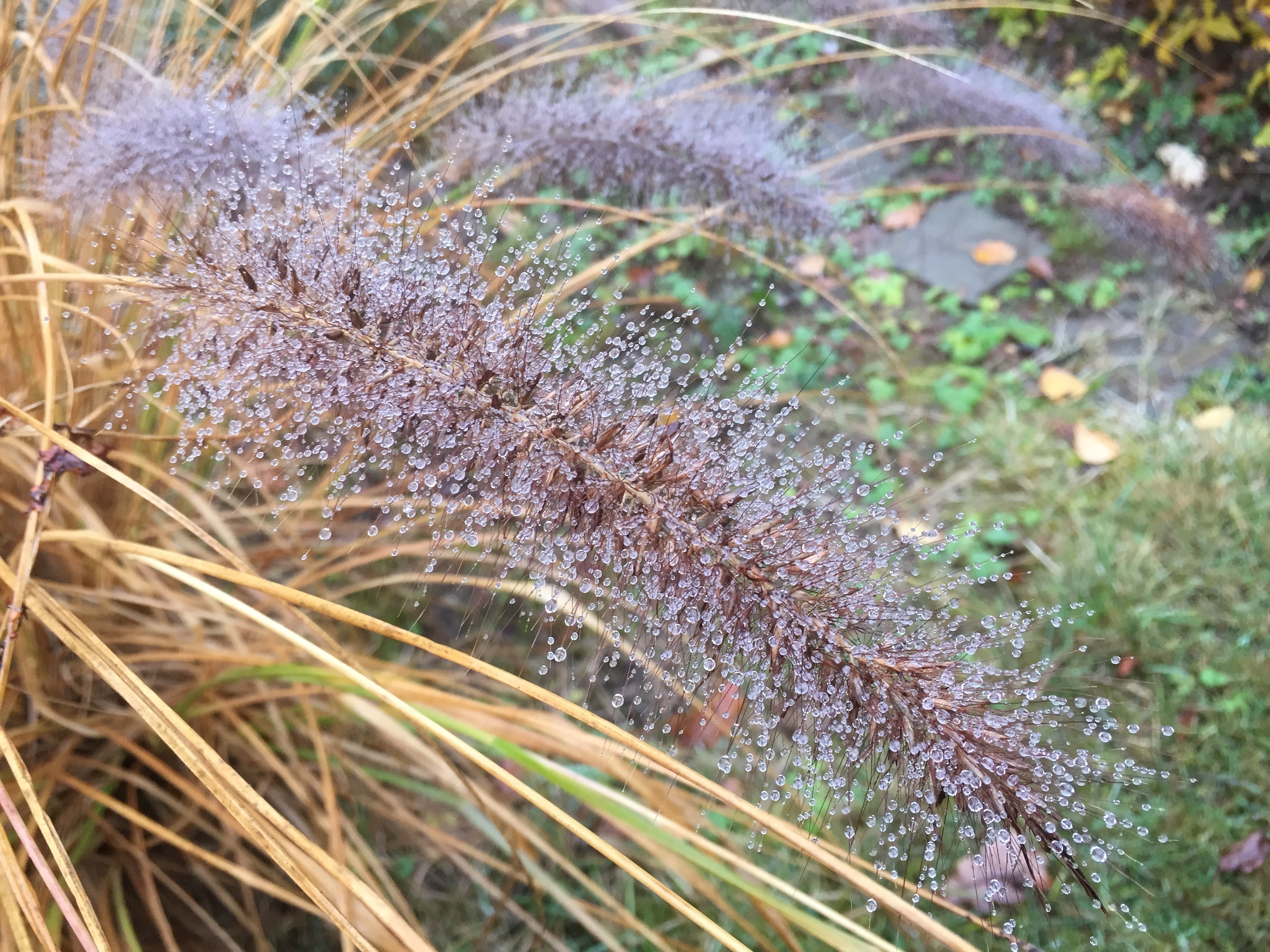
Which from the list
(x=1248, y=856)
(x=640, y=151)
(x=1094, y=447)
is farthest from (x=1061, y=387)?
(x=640, y=151)

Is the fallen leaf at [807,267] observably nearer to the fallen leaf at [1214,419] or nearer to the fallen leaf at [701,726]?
the fallen leaf at [1214,419]

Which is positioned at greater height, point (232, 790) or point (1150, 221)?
point (1150, 221)

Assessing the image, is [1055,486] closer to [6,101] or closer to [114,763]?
[114,763]

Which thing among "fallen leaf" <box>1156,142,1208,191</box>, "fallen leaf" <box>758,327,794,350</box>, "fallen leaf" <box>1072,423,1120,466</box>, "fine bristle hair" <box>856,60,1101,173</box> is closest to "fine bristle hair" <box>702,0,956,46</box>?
"fine bristle hair" <box>856,60,1101,173</box>

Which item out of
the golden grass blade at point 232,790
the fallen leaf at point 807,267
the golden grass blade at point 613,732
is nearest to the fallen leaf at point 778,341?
the fallen leaf at point 807,267

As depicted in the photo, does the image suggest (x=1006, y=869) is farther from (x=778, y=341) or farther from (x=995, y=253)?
(x=995, y=253)

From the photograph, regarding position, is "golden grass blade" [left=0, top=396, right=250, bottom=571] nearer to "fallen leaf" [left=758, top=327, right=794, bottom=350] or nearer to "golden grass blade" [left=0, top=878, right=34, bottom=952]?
"golden grass blade" [left=0, top=878, right=34, bottom=952]
